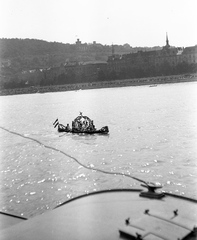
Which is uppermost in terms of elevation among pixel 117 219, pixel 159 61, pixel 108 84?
pixel 159 61

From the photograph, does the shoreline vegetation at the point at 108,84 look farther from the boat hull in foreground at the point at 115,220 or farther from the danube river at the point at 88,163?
the boat hull in foreground at the point at 115,220

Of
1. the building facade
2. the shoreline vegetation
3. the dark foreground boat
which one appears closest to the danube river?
the dark foreground boat

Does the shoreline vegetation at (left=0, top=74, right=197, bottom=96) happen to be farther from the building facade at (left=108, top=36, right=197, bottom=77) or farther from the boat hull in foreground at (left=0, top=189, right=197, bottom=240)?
the boat hull in foreground at (left=0, top=189, right=197, bottom=240)

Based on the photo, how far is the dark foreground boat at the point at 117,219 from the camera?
6562mm

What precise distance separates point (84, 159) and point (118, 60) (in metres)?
134

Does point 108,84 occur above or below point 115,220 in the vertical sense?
below

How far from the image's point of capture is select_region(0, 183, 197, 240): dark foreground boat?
656 centimetres

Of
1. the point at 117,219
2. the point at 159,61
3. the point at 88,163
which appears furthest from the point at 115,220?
the point at 159,61

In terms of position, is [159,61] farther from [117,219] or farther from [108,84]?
[117,219]

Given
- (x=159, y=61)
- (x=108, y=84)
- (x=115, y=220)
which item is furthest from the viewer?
(x=108, y=84)

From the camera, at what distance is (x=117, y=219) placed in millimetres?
7566

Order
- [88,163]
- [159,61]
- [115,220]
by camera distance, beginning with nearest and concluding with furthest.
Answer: [115,220] → [88,163] → [159,61]

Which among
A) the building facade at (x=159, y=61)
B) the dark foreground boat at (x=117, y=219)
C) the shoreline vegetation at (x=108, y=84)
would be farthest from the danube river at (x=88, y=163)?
the building facade at (x=159, y=61)

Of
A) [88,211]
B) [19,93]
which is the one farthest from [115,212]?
[19,93]
